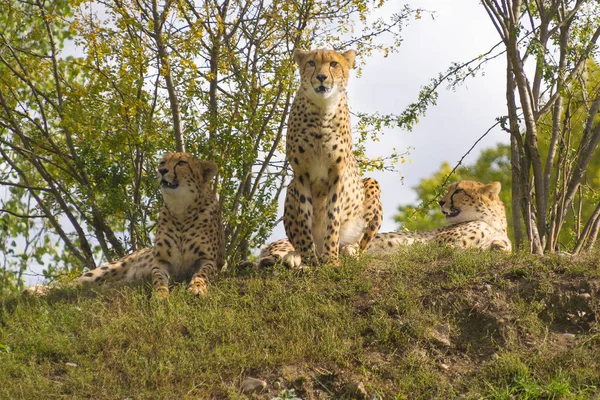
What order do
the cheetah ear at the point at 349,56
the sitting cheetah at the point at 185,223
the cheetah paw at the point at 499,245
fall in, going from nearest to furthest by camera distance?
the cheetah ear at the point at 349,56 → the sitting cheetah at the point at 185,223 → the cheetah paw at the point at 499,245

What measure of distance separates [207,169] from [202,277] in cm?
118

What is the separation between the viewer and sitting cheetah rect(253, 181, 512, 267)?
921 cm

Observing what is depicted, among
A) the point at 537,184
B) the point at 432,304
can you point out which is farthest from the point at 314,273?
the point at 537,184

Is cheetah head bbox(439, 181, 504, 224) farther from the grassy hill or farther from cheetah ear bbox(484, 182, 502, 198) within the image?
the grassy hill

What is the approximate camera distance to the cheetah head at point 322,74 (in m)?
8.11

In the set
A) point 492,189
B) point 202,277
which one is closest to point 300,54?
point 202,277

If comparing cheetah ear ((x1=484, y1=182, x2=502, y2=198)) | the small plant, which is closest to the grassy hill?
the small plant

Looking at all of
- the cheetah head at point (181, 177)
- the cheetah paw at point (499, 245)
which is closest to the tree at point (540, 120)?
the cheetah paw at point (499, 245)

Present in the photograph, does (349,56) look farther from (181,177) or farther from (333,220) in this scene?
(181,177)

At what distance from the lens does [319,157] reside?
814 centimetres

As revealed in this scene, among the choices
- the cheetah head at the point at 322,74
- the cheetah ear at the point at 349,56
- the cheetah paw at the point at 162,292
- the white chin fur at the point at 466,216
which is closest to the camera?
the cheetah paw at the point at 162,292

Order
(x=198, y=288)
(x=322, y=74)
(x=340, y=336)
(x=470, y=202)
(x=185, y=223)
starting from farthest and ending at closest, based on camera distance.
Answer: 1. (x=470, y=202)
2. (x=185, y=223)
3. (x=322, y=74)
4. (x=198, y=288)
5. (x=340, y=336)

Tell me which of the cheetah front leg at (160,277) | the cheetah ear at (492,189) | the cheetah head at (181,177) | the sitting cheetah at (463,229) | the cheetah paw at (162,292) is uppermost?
the cheetah head at (181,177)

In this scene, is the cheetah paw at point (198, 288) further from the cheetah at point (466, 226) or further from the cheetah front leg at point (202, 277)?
the cheetah at point (466, 226)
